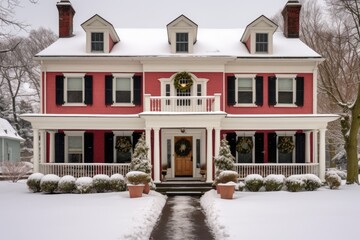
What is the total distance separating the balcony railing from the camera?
2005cm

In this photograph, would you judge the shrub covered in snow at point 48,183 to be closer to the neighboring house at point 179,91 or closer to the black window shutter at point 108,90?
the neighboring house at point 179,91

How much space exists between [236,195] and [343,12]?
493 inches

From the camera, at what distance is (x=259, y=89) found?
2225 centimetres

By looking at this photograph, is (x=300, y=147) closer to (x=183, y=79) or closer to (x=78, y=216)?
(x=183, y=79)

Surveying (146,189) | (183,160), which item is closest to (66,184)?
(146,189)

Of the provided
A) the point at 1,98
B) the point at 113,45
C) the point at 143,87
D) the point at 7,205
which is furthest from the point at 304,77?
the point at 1,98

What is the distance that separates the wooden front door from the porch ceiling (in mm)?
2776

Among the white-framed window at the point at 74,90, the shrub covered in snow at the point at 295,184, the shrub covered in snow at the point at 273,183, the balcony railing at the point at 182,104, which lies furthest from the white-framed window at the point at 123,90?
the shrub covered in snow at the point at 295,184

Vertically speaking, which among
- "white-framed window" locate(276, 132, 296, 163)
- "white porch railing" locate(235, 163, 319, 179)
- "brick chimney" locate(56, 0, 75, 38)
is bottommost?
"white porch railing" locate(235, 163, 319, 179)

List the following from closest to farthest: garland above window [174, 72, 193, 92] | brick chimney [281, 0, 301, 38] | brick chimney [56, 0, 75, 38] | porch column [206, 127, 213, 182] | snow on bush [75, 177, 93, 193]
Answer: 1. snow on bush [75, 177, 93, 193]
2. porch column [206, 127, 213, 182]
3. garland above window [174, 72, 193, 92]
4. brick chimney [56, 0, 75, 38]
5. brick chimney [281, 0, 301, 38]

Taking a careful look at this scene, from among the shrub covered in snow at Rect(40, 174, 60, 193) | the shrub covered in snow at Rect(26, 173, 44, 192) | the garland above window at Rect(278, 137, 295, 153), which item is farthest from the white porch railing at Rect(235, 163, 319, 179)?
the shrub covered in snow at Rect(26, 173, 44, 192)

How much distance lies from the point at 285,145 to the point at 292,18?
27.7 feet

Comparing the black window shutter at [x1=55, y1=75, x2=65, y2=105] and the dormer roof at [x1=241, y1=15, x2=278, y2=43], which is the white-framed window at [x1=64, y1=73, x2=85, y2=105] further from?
the dormer roof at [x1=241, y1=15, x2=278, y2=43]

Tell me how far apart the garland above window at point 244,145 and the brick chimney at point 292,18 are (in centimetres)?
769
